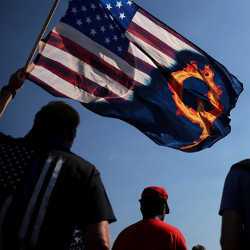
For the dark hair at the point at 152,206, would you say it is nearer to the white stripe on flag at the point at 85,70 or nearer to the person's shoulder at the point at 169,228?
the person's shoulder at the point at 169,228

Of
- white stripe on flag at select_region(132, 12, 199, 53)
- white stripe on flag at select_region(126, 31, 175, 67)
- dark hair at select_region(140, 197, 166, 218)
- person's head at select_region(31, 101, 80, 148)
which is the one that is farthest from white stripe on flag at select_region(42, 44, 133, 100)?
person's head at select_region(31, 101, 80, 148)

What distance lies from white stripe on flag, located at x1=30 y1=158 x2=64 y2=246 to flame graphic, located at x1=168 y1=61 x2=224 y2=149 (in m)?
4.20

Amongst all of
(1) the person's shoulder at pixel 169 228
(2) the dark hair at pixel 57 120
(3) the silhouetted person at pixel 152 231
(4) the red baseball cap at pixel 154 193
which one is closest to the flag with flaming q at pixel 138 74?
(4) the red baseball cap at pixel 154 193

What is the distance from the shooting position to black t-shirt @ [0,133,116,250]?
5.41 ft

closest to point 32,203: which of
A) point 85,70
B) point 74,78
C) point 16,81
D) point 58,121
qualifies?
point 58,121

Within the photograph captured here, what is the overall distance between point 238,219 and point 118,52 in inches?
163

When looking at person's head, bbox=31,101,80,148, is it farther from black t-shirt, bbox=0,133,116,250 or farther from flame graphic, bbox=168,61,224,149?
flame graphic, bbox=168,61,224,149

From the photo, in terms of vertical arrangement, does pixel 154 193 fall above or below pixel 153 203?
above

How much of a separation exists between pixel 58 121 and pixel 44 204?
607 mm

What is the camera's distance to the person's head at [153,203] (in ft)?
11.9

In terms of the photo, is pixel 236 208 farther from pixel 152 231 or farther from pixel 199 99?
pixel 199 99

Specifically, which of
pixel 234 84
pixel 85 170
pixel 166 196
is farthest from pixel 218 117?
pixel 85 170

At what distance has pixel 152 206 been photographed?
364 cm

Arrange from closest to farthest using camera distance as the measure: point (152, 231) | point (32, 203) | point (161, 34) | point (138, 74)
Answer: point (32, 203), point (152, 231), point (138, 74), point (161, 34)
